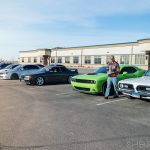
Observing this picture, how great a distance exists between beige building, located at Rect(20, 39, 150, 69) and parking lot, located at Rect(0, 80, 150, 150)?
153ft

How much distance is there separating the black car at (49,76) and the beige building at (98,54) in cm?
3826

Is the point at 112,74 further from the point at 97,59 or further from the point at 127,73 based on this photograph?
the point at 97,59

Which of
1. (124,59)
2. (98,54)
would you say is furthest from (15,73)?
(98,54)

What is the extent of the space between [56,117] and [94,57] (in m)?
62.6

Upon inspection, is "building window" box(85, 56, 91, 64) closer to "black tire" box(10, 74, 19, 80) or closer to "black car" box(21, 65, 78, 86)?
"black tire" box(10, 74, 19, 80)

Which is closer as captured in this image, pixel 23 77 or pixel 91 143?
pixel 91 143

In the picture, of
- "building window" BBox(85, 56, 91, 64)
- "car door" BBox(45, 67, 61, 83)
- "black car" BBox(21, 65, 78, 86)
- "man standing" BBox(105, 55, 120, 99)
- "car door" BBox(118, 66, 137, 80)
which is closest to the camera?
"man standing" BBox(105, 55, 120, 99)

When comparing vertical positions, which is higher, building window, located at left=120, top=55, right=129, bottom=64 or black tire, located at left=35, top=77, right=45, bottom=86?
building window, located at left=120, top=55, right=129, bottom=64

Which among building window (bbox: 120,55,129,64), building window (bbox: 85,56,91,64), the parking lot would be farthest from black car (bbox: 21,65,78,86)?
building window (bbox: 85,56,91,64)

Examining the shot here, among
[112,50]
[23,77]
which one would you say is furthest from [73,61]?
[23,77]

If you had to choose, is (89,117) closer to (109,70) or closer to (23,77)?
(109,70)

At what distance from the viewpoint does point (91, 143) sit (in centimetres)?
544

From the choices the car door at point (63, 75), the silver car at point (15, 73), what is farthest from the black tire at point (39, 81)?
the silver car at point (15, 73)

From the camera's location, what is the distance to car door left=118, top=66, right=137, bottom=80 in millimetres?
12298
